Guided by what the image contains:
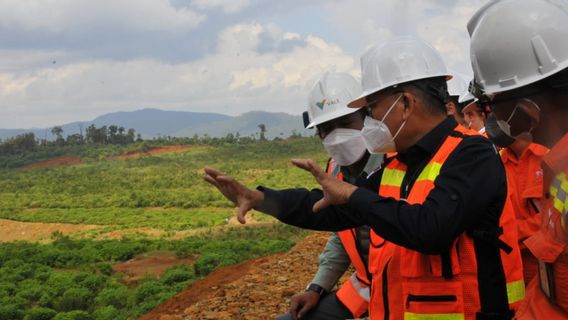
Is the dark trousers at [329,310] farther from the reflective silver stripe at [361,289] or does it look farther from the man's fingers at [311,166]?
the man's fingers at [311,166]

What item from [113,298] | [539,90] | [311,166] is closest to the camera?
[539,90]

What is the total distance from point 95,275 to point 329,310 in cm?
1417

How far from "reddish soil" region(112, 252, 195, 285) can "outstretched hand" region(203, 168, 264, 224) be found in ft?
46.1

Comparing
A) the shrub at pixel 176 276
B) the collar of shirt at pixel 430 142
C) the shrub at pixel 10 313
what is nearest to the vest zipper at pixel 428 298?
the collar of shirt at pixel 430 142

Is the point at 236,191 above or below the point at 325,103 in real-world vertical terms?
below

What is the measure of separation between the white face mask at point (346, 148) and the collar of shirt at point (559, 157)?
156cm

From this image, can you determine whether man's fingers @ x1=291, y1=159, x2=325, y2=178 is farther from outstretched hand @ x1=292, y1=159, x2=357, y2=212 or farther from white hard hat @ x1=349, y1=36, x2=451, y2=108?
white hard hat @ x1=349, y1=36, x2=451, y2=108

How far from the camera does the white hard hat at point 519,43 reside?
63.1 inches

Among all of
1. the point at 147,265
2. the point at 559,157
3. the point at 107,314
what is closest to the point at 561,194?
the point at 559,157

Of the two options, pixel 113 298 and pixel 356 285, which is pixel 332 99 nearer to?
pixel 356 285

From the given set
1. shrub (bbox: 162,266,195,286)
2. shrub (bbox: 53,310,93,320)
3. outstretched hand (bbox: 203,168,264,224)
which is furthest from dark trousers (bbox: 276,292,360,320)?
shrub (bbox: 162,266,195,286)

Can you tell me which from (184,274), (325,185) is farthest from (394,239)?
(184,274)

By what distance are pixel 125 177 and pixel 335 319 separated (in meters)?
51.3

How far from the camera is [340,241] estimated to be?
10.2ft
